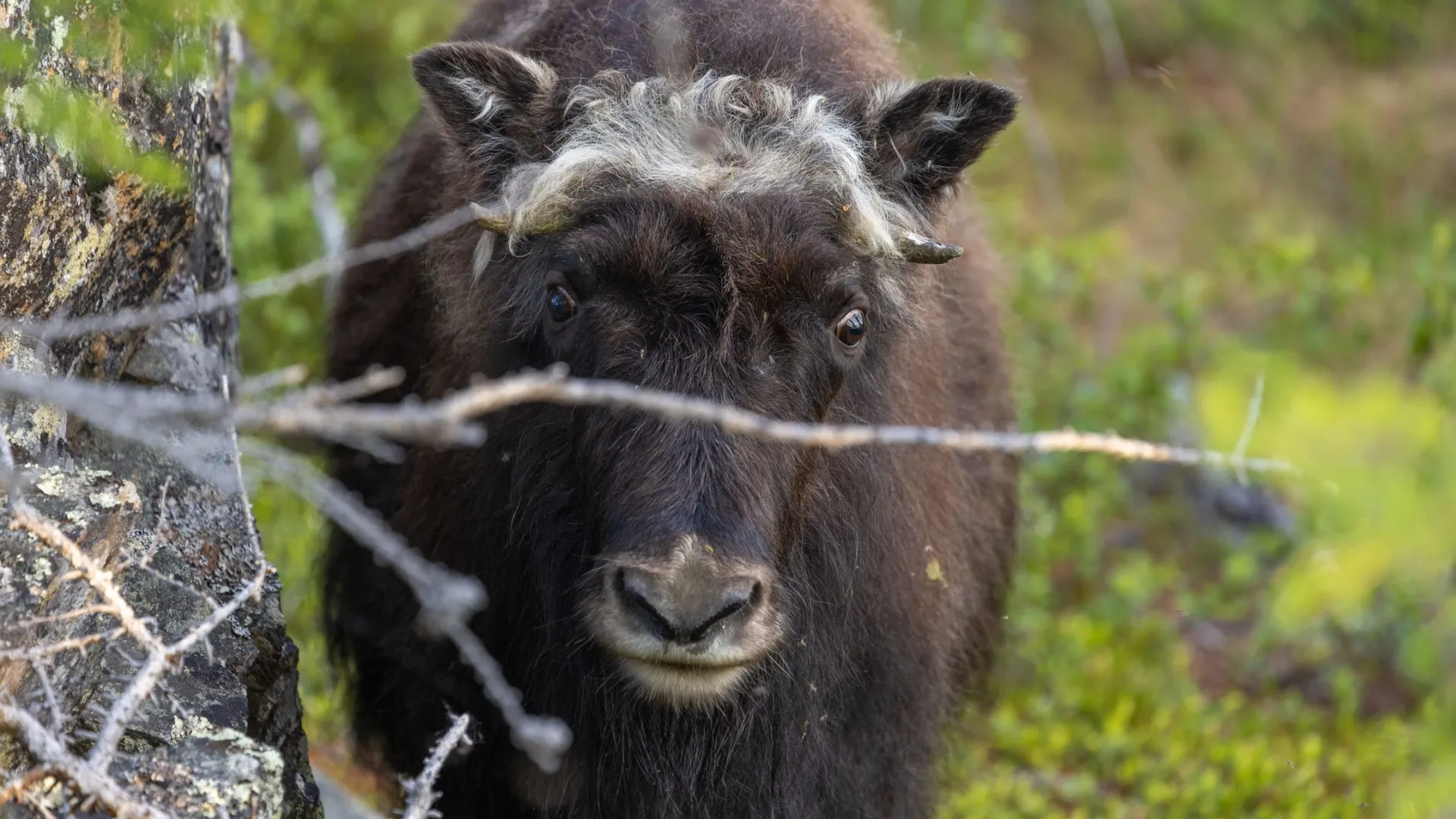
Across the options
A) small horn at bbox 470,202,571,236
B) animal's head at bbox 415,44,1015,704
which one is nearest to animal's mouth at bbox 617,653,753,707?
animal's head at bbox 415,44,1015,704

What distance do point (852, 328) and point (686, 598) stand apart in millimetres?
1014

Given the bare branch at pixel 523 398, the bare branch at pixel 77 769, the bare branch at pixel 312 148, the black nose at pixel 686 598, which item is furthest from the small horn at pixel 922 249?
the bare branch at pixel 312 148

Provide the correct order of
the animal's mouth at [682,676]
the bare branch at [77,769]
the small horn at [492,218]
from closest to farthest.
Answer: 1. the bare branch at [77,769]
2. the animal's mouth at [682,676]
3. the small horn at [492,218]

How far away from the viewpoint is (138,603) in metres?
3.72

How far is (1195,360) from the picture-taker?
8766 mm

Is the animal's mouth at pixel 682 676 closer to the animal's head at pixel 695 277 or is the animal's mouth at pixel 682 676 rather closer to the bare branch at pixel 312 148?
the animal's head at pixel 695 277

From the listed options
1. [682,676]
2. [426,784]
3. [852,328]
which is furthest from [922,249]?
[426,784]

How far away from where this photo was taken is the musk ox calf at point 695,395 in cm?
375

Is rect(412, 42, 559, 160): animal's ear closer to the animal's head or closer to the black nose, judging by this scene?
the animal's head

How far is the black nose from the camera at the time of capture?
3441mm

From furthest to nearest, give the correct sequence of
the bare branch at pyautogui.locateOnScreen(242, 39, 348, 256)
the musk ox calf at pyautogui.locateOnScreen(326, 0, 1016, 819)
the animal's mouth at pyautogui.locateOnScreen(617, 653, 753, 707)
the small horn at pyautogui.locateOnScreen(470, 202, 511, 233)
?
the bare branch at pyautogui.locateOnScreen(242, 39, 348, 256) → the small horn at pyautogui.locateOnScreen(470, 202, 511, 233) → the musk ox calf at pyautogui.locateOnScreen(326, 0, 1016, 819) → the animal's mouth at pyautogui.locateOnScreen(617, 653, 753, 707)

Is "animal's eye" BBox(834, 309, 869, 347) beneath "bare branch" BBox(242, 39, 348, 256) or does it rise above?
above

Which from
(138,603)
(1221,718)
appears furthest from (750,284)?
(1221,718)

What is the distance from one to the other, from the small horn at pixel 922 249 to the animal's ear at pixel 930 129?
0.20 metres
